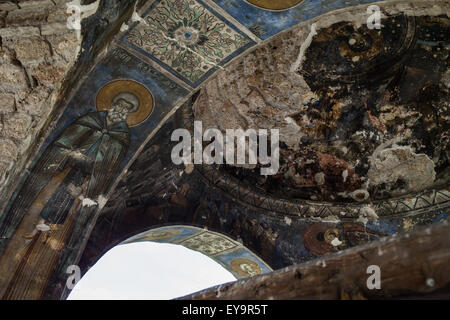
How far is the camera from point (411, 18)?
5629 millimetres

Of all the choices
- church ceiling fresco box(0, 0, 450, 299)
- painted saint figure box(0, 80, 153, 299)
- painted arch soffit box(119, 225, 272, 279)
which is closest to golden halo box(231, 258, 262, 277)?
painted arch soffit box(119, 225, 272, 279)

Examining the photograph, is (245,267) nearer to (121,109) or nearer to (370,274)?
(121,109)

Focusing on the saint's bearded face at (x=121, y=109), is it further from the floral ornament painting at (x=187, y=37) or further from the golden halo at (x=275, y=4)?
the golden halo at (x=275, y=4)

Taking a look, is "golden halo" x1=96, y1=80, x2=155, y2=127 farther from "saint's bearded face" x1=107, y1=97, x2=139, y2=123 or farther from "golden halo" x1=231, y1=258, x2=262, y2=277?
"golden halo" x1=231, y1=258, x2=262, y2=277

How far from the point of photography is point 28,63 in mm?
3719

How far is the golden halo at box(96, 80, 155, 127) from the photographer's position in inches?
192

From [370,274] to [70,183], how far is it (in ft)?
13.9

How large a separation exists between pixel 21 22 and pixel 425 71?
544 cm

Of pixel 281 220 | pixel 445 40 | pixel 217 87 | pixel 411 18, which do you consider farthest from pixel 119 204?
pixel 445 40

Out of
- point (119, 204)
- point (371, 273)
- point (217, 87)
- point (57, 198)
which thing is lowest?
point (371, 273)

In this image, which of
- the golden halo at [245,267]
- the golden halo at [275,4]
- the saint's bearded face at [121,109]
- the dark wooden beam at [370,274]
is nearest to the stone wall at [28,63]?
the saint's bearded face at [121,109]

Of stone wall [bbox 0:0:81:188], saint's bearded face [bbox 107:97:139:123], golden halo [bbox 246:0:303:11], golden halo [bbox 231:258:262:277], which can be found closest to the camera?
stone wall [bbox 0:0:81:188]

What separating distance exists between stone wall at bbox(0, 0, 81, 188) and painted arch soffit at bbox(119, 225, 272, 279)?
315 cm
